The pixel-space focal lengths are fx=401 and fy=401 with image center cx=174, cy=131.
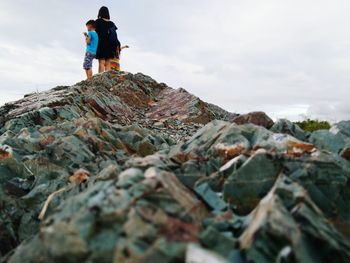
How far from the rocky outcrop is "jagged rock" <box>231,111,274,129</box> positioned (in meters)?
0.31

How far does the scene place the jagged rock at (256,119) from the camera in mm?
12805

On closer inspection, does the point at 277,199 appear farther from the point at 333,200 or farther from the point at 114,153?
the point at 114,153

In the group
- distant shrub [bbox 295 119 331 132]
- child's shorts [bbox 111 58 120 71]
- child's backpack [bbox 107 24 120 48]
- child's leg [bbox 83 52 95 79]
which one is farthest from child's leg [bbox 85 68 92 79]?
distant shrub [bbox 295 119 331 132]

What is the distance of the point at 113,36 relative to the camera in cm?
3002

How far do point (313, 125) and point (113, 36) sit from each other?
16690 millimetres

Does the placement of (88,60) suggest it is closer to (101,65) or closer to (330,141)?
(101,65)

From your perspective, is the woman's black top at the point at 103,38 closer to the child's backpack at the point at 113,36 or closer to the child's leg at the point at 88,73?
the child's backpack at the point at 113,36

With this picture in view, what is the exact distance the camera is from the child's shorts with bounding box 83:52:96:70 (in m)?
29.0

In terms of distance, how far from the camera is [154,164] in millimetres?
9070

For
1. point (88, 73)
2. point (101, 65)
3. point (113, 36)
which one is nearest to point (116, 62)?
point (101, 65)

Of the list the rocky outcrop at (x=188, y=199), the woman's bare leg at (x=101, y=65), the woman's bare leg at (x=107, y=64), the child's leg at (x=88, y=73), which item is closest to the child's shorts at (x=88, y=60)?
the child's leg at (x=88, y=73)

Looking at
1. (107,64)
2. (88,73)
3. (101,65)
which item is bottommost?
(88,73)

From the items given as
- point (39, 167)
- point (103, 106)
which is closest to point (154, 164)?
point (39, 167)

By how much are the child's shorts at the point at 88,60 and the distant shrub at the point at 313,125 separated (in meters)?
15.4
